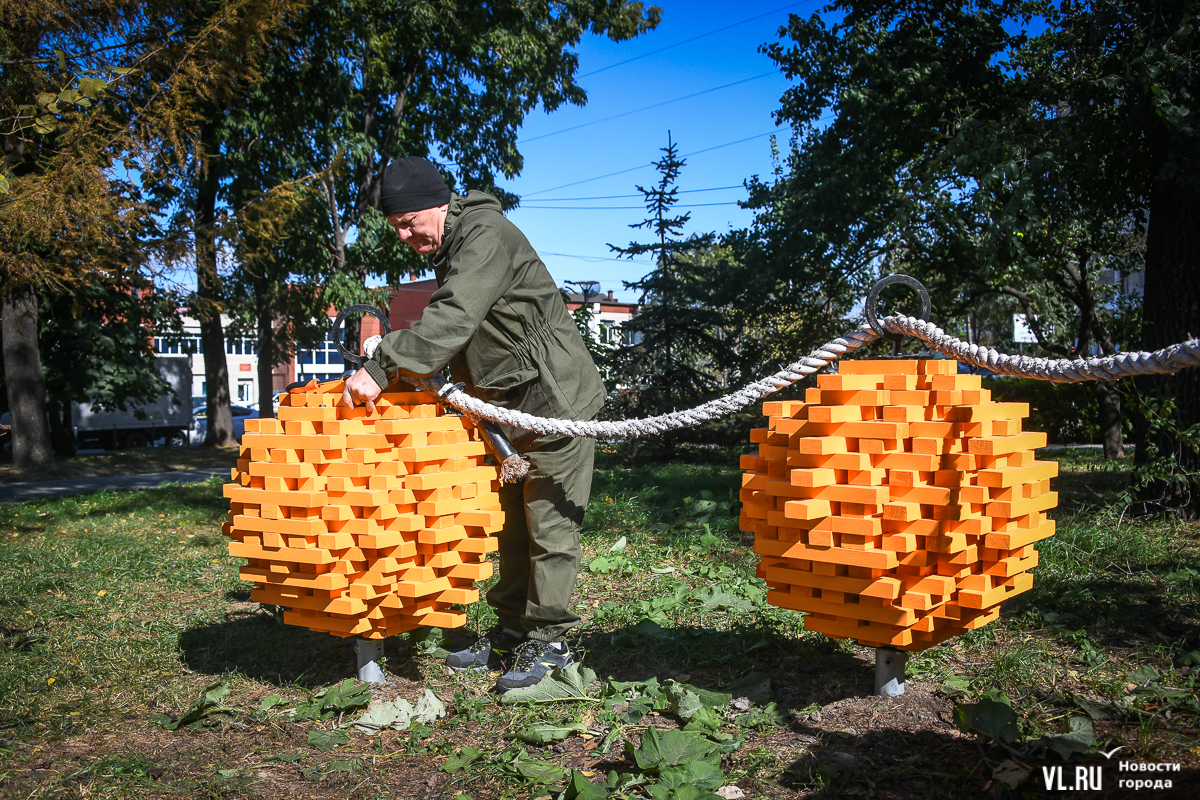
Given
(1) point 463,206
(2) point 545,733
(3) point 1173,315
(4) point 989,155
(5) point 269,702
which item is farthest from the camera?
(4) point 989,155

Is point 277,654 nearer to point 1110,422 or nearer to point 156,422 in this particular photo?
point 1110,422

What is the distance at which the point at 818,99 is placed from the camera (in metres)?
10.4

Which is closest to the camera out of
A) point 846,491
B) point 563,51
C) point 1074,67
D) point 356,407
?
point 846,491

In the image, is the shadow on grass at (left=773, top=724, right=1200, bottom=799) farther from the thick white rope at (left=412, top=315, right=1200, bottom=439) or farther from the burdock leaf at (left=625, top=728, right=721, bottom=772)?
the thick white rope at (left=412, top=315, right=1200, bottom=439)

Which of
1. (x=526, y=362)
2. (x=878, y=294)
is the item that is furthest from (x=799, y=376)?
(x=526, y=362)

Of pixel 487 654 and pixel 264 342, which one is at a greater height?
pixel 264 342

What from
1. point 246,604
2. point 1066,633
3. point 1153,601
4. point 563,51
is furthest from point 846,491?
point 563,51

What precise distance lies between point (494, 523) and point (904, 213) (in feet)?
20.2

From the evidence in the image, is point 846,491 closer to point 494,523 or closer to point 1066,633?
point 494,523

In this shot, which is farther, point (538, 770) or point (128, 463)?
point (128, 463)

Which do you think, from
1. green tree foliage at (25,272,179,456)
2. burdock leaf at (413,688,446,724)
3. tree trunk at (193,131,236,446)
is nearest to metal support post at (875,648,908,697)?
burdock leaf at (413,688,446,724)

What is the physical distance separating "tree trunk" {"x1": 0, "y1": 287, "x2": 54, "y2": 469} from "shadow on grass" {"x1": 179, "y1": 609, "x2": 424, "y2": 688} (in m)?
11.1

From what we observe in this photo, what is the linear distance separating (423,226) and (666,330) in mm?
8024

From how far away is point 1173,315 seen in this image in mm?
5898
